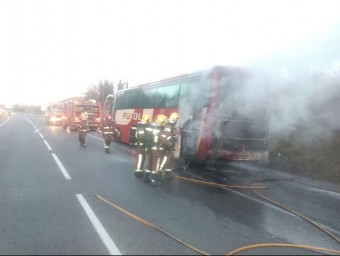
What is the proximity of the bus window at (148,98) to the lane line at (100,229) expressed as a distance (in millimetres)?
9071

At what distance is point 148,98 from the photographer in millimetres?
16766

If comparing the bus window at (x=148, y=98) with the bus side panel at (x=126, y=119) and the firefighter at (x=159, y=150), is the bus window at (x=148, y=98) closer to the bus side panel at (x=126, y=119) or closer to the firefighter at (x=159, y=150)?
the bus side panel at (x=126, y=119)

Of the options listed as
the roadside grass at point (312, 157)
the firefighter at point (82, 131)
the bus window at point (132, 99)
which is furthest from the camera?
the bus window at point (132, 99)

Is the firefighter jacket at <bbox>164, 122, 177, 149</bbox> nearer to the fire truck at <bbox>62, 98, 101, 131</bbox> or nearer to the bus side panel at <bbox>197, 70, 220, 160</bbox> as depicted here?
the bus side panel at <bbox>197, 70, 220, 160</bbox>

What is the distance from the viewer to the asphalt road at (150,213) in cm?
500

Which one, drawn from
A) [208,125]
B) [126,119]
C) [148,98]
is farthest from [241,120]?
[126,119]

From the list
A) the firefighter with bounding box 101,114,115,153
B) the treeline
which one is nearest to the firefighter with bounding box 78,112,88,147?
the firefighter with bounding box 101,114,115,153

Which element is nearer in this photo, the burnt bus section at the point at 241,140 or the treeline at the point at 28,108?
the burnt bus section at the point at 241,140

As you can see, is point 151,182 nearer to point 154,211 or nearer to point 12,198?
point 154,211

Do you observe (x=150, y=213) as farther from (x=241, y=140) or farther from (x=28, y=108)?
(x=28, y=108)

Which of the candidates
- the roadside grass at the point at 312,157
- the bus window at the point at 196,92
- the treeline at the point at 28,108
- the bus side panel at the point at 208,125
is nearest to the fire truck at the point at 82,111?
the bus window at the point at 196,92

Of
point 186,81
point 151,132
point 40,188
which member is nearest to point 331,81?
point 151,132

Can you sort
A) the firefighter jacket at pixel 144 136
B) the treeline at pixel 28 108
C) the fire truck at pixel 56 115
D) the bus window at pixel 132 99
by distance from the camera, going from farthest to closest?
1. the treeline at pixel 28 108
2. the fire truck at pixel 56 115
3. the bus window at pixel 132 99
4. the firefighter jacket at pixel 144 136

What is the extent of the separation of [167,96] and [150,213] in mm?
8209
